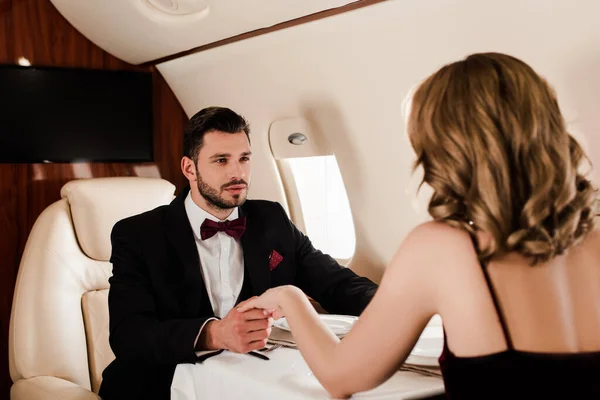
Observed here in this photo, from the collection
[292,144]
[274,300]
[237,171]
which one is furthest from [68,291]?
[274,300]

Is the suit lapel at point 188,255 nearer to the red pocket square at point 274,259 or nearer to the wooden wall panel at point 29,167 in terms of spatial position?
the red pocket square at point 274,259

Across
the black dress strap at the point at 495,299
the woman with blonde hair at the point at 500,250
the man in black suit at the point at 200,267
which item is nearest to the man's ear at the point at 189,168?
the man in black suit at the point at 200,267

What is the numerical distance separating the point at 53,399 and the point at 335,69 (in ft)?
5.63

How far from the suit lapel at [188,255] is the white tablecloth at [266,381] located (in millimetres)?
359

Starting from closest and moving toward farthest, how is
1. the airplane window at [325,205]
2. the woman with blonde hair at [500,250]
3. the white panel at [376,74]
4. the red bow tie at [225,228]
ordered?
the woman with blonde hair at [500,250] → the white panel at [376,74] → the red bow tie at [225,228] → the airplane window at [325,205]

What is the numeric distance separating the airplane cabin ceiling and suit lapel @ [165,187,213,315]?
85 centimetres

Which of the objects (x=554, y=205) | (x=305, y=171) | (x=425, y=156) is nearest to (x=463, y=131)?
(x=425, y=156)

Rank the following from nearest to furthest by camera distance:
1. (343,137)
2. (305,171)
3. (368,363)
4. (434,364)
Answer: (368,363) < (434,364) < (343,137) < (305,171)

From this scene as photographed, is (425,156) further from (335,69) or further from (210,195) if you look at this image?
(335,69)

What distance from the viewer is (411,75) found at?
2531mm

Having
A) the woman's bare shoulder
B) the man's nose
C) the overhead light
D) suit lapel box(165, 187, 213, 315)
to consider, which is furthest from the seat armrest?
the overhead light

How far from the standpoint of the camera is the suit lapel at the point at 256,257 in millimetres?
2463

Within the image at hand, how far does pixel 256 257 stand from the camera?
8.18 feet

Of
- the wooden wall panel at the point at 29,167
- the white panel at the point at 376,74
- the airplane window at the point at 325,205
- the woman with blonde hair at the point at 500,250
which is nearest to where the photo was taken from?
the woman with blonde hair at the point at 500,250
